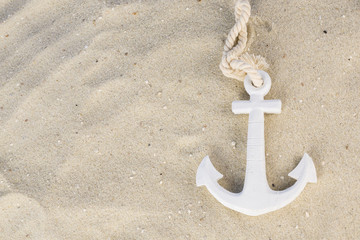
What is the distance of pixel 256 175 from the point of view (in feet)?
5.84

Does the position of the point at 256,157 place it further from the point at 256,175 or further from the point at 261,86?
the point at 261,86

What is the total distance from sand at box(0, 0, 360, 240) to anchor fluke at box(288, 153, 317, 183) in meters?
0.07

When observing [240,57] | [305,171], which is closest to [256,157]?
[305,171]

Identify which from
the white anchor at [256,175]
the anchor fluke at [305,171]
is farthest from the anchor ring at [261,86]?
the anchor fluke at [305,171]

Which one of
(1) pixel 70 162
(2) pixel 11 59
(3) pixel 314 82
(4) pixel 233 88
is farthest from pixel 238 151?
(2) pixel 11 59

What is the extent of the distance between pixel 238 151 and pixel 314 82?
1.46ft

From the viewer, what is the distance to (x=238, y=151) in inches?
76.2

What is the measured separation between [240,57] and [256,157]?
0.42 metres

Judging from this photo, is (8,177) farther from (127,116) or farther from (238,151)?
(238,151)

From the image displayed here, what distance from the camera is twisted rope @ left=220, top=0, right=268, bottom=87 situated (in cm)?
182

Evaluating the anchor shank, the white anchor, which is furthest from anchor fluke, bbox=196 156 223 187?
the anchor shank

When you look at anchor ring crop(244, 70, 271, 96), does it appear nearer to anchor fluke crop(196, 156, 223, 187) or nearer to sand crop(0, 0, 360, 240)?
sand crop(0, 0, 360, 240)

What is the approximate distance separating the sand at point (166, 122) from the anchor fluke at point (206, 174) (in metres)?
0.08

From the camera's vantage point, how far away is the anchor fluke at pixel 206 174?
1.83 metres
